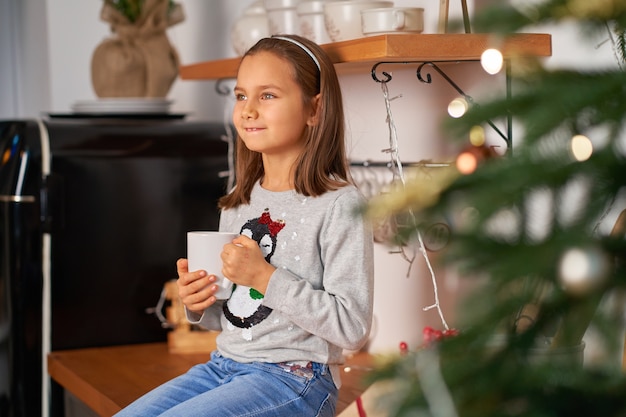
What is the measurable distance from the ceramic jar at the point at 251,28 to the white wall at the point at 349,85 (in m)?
0.22

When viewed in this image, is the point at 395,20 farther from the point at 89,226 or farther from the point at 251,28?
the point at 89,226

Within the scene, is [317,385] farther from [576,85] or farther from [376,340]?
[576,85]

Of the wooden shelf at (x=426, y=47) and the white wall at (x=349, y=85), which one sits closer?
the wooden shelf at (x=426, y=47)

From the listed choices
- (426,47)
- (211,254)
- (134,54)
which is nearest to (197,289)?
(211,254)

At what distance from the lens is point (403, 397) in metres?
0.47

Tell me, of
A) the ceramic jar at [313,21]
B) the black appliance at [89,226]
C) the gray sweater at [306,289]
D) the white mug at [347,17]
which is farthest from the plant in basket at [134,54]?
the gray sweater at [306,289]

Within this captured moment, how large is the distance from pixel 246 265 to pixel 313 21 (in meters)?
0.53

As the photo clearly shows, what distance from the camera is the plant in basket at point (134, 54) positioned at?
2.28 meters

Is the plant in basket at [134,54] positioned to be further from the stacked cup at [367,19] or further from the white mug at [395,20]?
the white mug at [395,20]

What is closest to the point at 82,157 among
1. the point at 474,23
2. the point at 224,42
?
the point at 224,42

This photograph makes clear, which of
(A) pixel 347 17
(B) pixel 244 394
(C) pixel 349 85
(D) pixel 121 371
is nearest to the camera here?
(B) pixel 244 394

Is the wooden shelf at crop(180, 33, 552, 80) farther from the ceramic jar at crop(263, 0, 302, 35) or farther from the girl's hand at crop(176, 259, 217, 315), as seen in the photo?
the girl's hand at crop(176, 259, 217, 315)

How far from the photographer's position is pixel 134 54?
228 centimetres

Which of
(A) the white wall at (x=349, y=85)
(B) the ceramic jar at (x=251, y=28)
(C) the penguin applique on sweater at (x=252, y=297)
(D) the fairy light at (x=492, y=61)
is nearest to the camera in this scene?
(D) the fairy light at (x=492, y=61)
